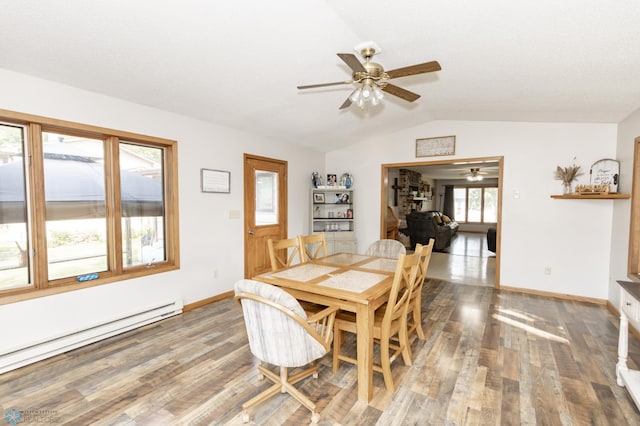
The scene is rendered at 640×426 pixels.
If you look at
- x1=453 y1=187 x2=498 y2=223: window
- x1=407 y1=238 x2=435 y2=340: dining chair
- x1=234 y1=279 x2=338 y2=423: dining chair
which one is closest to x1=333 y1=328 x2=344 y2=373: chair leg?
x1=234 y1=279 x2=338 y2=423: dining chair

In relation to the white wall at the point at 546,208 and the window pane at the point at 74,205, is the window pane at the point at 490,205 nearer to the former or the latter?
the white wall at the point at 546,208

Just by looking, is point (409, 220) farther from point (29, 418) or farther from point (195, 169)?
point (29, 418)

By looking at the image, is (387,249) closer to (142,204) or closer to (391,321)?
(391,321)

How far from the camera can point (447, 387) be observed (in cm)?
213

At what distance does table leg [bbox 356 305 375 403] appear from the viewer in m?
1.94

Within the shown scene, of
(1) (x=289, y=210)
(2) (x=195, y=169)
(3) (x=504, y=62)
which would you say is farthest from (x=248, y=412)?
(1) (x=289, y=210)

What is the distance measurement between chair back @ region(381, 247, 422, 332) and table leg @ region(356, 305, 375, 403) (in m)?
0.14

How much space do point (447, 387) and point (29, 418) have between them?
2.71 metres

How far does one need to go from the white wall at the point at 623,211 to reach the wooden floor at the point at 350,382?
753mm

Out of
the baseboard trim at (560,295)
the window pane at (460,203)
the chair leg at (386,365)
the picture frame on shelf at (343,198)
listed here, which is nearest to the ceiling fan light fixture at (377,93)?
the chair leg at (386,365)

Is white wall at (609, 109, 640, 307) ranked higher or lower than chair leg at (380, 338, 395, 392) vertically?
higher

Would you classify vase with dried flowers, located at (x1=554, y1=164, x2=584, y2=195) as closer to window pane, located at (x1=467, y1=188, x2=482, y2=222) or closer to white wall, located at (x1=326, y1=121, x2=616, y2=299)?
white wall, located at (x1=326, y1=121, x2=616, y2=299)

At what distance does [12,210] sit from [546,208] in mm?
6051

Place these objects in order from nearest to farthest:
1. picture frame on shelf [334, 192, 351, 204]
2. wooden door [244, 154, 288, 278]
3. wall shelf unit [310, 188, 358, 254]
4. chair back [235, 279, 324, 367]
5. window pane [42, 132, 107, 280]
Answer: chair back [235, 279, 324, 367] < window pane [42, 132, 107, 280] < wooden door [244, 154, 288, 278] < wall shelf unit [310, 188, 358, 254] < picture frame on shelf [334, 192, 351, 204]
